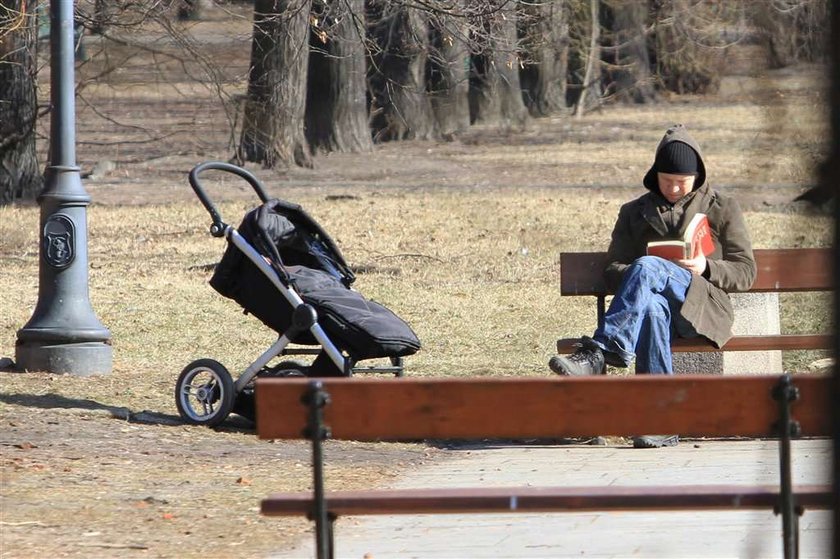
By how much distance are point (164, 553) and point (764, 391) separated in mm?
2196

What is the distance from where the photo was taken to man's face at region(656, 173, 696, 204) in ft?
25.1

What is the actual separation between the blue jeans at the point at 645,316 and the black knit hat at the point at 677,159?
52 cm

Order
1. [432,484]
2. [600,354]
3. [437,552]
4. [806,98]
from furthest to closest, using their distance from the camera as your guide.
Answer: [600,354], [432,484], [437,552], [806,98]

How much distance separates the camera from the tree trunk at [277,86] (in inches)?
495

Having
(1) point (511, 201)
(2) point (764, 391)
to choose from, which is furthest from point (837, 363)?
(1) point (511, 201)

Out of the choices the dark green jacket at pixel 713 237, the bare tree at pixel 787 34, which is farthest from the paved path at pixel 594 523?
the bare tree at pixel 787 34

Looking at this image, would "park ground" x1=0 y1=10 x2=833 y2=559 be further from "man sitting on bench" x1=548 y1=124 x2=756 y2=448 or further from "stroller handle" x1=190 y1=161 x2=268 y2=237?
"stroller handle" x1=190 y1=161 x2=268 y2=237


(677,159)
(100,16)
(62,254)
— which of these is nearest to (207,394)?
(62,254)

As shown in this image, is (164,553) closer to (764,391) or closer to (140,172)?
(764,391)

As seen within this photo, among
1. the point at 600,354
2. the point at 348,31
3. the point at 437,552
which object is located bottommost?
the point at 437,552

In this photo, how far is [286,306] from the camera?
739 centimetres

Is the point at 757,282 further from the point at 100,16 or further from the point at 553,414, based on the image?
the point at 100,16

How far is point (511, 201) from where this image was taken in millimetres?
18656

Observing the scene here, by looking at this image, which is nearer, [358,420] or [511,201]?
[358,420]
